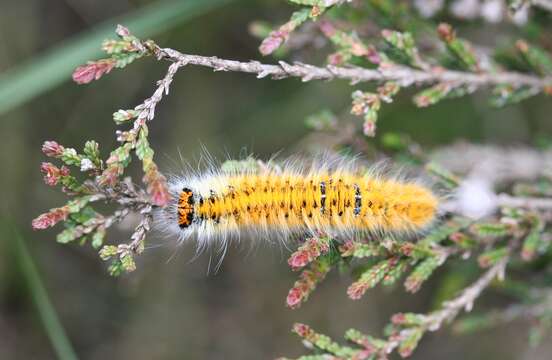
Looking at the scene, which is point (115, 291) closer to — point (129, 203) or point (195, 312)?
point (195, 312)

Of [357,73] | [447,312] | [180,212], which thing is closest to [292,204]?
[180,212]

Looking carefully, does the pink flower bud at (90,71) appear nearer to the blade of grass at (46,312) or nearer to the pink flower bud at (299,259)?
the pink flower bud at (299,259)

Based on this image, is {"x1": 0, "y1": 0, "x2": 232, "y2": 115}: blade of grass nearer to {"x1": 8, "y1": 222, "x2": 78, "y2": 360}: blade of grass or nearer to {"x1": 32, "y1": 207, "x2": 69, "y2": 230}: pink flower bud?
{"x1": 8, "y1": 222, "x2": 78, "y2": 360}: blade of grass

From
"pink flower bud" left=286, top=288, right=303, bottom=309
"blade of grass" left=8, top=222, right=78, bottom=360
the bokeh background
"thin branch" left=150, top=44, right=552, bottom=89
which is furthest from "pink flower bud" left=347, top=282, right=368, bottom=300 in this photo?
the bokeh background

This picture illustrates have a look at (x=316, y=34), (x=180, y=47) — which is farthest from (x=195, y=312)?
(x=316, y=34)

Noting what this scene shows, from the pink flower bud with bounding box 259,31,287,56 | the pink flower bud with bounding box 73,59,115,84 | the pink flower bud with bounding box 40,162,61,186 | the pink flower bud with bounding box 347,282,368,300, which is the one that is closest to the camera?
the pink flower bud with bounding box 73,59,115,84

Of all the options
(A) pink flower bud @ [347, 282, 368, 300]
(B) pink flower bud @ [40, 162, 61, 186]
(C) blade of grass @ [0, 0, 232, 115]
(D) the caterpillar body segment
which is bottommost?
(A) pink flower bud @ [347, 282, 368, 300]
